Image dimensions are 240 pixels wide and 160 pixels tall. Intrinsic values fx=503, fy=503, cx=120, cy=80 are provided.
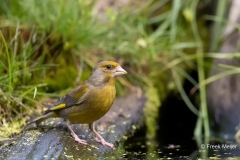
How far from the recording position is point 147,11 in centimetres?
779

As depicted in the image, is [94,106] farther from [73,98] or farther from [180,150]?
[180,150]

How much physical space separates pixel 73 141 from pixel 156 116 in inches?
83.5

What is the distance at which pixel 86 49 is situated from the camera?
639cm

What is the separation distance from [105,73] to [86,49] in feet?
5.88

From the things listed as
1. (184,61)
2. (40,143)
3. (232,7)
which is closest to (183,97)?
(184,61)

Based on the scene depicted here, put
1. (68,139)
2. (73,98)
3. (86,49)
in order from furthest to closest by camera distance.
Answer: (86,49)
(73,98)
(68,139)

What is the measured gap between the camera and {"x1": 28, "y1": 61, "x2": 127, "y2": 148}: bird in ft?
14.5

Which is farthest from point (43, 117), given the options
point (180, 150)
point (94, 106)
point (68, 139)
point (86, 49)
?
point (86, 49)

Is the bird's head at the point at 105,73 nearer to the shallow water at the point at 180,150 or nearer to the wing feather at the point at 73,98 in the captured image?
the wing feather at the point at 73,98

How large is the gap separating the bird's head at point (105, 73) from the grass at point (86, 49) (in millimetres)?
743

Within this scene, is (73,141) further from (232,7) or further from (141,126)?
(232,7)

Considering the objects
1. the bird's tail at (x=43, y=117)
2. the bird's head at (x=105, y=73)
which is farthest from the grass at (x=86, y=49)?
the bird's head at (x=105, y=73)

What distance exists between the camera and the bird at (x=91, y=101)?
14.5 ft

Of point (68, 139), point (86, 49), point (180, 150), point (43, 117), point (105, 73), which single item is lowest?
point (180, 150)
